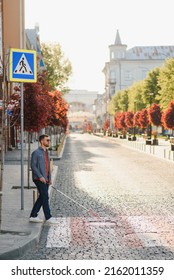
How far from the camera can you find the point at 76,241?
8.69 meters

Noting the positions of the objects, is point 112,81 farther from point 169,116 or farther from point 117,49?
point 169,116

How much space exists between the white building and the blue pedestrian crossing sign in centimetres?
11223

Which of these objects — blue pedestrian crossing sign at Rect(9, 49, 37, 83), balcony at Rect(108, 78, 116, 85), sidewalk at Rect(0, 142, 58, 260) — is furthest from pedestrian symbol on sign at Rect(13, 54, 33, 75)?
balcony at Rect(108, 78, 116, 85)

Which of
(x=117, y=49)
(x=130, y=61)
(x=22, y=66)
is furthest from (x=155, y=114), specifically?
(x=117, y=49)

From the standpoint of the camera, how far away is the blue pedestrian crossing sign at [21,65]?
10.4 metres

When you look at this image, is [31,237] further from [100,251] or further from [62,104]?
[62,104]

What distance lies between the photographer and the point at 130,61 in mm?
123312

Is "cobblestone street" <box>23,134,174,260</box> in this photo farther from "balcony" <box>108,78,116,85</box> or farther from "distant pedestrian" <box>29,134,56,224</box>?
"balcony" <box>108,78,116,85</box>

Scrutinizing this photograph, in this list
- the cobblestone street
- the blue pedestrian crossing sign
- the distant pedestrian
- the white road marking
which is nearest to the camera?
the cobblestone street

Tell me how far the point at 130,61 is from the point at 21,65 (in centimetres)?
11464

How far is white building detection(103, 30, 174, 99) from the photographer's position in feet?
401

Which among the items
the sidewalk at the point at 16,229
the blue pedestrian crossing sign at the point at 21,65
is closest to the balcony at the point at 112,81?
the sidewalk at the point at 16,229

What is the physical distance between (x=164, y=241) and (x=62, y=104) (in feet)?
106
